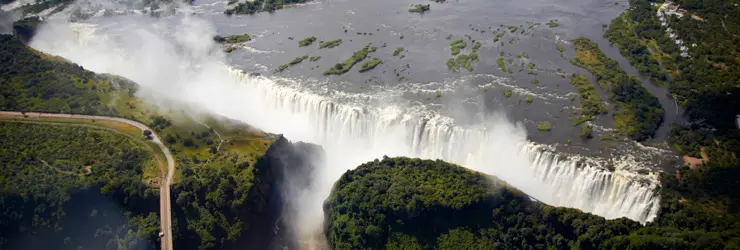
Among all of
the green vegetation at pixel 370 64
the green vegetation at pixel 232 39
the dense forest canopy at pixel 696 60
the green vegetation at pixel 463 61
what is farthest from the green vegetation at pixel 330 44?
the dense forest canopy at pixel 696 60

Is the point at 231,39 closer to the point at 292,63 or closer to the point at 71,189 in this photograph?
the point at 292,63

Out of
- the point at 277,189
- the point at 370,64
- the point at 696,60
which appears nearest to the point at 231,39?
the point at 370,64

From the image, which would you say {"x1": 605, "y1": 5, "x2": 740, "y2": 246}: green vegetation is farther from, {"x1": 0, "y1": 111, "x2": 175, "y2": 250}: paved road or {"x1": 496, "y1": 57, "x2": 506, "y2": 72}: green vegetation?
{"x1": 0, "y1": 111, "x2": 175, "y2": 250}: paved road

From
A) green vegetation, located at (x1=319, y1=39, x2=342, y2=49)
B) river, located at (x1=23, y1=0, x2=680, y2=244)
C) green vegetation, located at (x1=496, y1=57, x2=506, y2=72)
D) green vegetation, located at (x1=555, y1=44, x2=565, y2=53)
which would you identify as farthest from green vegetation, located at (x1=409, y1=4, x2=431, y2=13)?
green vegetation, located at (x1=555, y1=44, x2=565, y2=53)

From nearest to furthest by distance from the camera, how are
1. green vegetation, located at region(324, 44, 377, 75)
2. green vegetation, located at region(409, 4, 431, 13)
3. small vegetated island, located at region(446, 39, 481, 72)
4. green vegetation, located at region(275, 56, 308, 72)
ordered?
1. small vegetated island, located at region(446, 39, 481, 72)
2. green vegetation, located at region(324, 44, 377, 75)
3. green vegetation, located at region(275, 56, 308, 72)
4. green vegetation, located at region(409, 4, 431, 13)

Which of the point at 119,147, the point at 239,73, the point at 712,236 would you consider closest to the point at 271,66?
the point at 239,73

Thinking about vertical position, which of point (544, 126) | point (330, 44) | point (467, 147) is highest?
point (330, 44)
